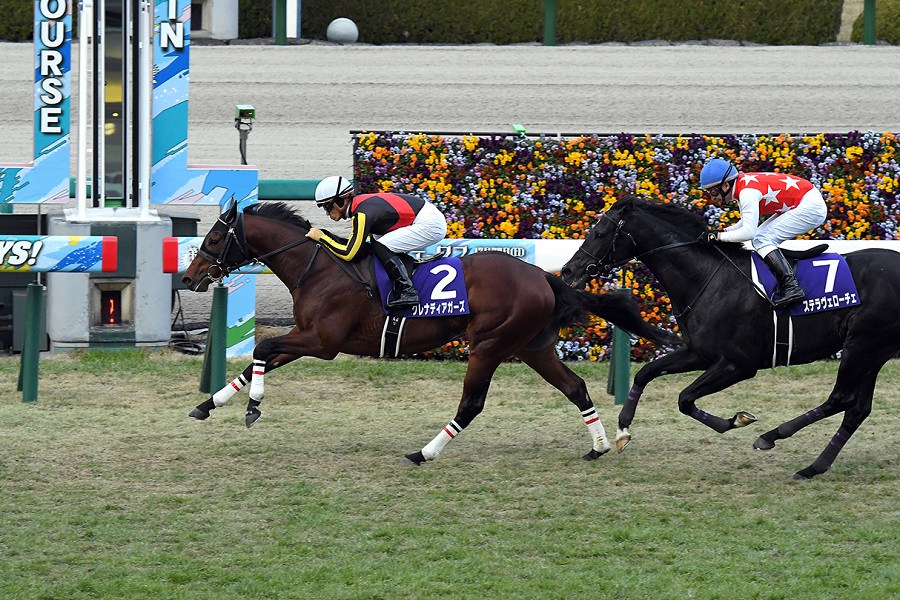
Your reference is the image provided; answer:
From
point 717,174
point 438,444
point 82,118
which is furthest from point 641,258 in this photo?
point 82,118

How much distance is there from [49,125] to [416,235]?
4383 mm

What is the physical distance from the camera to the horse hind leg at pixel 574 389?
7.69 m

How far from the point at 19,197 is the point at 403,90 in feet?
30.9

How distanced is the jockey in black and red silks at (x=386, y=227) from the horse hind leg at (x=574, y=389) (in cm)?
85

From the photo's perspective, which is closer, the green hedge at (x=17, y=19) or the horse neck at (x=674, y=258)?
the horse neck at (x=674, y=258)

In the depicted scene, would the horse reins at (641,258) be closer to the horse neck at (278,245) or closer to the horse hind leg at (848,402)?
the horse hind leg at (848,402)

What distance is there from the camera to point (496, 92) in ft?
64.1

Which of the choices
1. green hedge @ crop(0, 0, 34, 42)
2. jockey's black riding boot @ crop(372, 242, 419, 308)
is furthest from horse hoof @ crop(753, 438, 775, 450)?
green hedge @ crop(0, 0, 34, 42)

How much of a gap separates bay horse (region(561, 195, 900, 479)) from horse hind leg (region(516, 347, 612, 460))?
12cm

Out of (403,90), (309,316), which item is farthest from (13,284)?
(403,90)

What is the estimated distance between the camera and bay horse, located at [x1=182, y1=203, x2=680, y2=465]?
7602 mm

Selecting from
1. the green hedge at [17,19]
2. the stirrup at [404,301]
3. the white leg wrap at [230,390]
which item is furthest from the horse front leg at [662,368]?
the green hedge at [17,19]

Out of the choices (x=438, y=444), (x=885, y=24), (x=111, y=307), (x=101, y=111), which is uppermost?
(x=885, y=24)

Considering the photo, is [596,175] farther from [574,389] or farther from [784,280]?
[784,280]
